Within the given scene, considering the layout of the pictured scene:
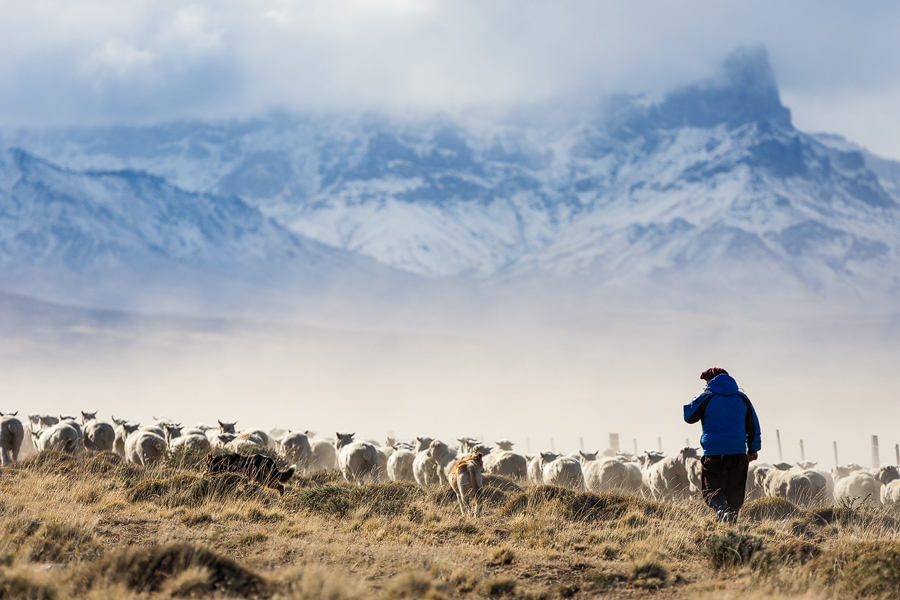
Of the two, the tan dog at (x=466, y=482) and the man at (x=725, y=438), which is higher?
the man at (x=725, y=438)

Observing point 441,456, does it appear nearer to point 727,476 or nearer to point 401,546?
point 727,476

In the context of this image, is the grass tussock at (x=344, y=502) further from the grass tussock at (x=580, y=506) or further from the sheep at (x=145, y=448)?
the sheep at (x=145, y=448)

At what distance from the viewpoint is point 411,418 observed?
326 ft

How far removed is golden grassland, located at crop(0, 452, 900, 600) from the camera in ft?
24.4

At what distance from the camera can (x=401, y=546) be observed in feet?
32.8

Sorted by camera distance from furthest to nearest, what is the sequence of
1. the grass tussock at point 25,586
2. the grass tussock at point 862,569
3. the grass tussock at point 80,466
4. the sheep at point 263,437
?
the sheep at point 263,437 → the grass tussock at point 80,466 → the grass tussock at point 862,569 → the grass tussock at point 25,586

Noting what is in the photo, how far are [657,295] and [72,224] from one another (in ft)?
482

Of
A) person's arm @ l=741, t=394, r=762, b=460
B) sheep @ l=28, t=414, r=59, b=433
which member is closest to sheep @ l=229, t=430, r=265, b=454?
person's arm @ l=741, t=394, r=762, b=460

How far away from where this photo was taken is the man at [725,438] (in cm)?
1105

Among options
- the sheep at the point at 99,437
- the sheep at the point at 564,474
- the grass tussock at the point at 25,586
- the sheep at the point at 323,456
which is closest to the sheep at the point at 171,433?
the sheep at the point at 99,437

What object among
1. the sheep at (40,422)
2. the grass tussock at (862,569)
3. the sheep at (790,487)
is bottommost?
the sheep at (790,487)

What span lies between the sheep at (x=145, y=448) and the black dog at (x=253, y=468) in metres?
5.92

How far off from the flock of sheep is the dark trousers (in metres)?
6.32

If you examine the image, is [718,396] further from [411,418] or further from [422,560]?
[411,418]
